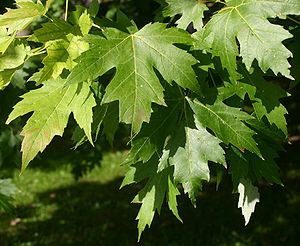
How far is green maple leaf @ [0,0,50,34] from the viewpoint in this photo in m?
1.63

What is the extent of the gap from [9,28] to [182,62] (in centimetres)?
53

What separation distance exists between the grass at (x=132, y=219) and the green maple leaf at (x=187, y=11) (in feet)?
12.7

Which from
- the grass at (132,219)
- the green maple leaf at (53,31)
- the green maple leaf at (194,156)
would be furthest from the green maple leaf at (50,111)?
the grass at (132,219)

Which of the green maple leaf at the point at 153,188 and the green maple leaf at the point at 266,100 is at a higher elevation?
the green maple leaf at the point at 266,100

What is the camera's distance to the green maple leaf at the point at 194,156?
5.64 feet

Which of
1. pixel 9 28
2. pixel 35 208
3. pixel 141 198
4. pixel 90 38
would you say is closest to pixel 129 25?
pixel 90 38

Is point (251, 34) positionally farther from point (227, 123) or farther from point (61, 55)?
point (61, 55)

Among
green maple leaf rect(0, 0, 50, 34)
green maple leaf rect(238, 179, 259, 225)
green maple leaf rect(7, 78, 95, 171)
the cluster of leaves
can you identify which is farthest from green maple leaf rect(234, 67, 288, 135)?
green maple leaf rect(0, 0, 50, 34)

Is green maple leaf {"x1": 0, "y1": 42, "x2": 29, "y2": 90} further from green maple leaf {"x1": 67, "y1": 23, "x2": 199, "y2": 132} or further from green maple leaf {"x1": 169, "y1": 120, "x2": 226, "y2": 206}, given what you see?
green maple leaf {"x1": 169, "y1": 120, "x2": 226, "y2": 206}

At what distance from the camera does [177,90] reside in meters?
1.81

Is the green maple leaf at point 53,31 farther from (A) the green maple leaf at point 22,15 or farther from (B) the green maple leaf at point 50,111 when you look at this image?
(B) the green maple leaf at point 50,111

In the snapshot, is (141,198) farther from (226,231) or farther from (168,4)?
(226,231)

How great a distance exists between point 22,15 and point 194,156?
2.21 ft

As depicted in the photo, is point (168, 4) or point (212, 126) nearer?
point (212, 126)
